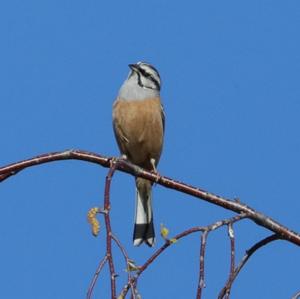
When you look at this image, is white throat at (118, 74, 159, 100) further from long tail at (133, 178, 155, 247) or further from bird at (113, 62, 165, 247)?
long tail at (133, 178, 155, 247)

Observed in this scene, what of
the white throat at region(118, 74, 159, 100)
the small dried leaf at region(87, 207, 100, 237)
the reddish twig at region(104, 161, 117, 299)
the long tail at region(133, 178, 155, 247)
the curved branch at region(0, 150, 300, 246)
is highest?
the white throat at region(118, 74, 159, 100)

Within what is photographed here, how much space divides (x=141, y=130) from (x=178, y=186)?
294cm

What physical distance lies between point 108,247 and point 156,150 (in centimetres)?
468

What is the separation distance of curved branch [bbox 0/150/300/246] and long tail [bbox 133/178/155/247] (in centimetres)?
307

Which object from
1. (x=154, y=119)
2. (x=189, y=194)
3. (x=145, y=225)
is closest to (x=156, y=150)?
(x=154, y=119)

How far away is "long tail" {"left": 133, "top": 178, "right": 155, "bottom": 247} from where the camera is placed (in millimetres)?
7402

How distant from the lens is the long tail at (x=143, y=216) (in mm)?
7402

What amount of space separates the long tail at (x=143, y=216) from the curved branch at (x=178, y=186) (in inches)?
121

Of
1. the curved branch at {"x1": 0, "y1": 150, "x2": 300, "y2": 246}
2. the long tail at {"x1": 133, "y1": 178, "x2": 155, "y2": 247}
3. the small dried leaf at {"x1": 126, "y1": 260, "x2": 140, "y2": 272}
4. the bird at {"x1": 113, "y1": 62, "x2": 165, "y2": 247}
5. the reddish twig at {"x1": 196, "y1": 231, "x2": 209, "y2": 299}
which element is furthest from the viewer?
the long tail at {"x1": 133, "y1": 178, "x2": 155, "y2": 247}

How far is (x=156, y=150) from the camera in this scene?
741 centimetres

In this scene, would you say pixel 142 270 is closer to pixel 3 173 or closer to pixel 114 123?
pixel 3 173

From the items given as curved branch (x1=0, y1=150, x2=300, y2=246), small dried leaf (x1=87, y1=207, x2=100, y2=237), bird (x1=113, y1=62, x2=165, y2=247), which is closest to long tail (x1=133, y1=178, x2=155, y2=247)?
bird (x1=113, y1=62, x2=165, y2=247)

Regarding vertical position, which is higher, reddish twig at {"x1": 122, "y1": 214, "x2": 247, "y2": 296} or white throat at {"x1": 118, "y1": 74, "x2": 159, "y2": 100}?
white throat at {"x1": 118, "y1": 74, "x2": 159, "y2": 100}

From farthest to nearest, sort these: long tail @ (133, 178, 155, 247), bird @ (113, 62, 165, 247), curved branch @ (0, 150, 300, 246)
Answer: long tail @ (133, 178, 155, 247)
bird @ (113, 62, 165, 247)
curved branch @ (0, 150, 300, 246)
